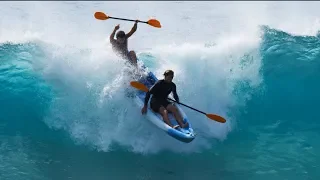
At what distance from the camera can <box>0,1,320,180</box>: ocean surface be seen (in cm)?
801

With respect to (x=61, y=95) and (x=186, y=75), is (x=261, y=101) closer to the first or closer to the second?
(x=186, y=75)

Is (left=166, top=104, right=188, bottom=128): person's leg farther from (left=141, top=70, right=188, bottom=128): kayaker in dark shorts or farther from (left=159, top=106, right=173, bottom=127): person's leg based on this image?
(left=159, top=106, right=173, bottom=127): person's leg

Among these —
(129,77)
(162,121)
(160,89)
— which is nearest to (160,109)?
(162,121)

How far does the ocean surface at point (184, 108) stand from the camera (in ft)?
26.3

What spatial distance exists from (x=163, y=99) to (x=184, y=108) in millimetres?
1207

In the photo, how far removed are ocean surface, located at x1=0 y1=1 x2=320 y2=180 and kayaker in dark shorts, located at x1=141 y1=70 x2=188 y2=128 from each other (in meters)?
0.55

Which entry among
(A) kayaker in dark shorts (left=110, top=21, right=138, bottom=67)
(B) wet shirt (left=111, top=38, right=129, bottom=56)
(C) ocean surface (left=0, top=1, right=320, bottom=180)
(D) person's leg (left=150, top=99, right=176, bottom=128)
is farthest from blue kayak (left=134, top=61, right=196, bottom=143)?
(B) wet shirt (left=111, top=38, right=129, bottom=56)

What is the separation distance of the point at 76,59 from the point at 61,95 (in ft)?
3.45

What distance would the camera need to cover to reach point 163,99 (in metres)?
8.30

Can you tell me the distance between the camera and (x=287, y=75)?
1136 centimetres

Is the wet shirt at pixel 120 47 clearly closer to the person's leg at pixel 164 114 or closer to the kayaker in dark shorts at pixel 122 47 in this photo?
the kayaker in dark shorts at pixel 122 47

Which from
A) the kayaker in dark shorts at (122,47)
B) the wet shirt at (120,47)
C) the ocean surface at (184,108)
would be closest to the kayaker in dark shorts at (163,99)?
the ocean surface at (184,108)

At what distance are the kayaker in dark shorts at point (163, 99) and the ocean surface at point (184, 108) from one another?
55cm

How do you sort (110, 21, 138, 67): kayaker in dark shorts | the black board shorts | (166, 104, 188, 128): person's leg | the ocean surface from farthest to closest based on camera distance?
(110, 21, 138, 67): kayaker in dark shorts < the black board shorts < (166, 104, 188, 128): person's leg < the ocean surface
